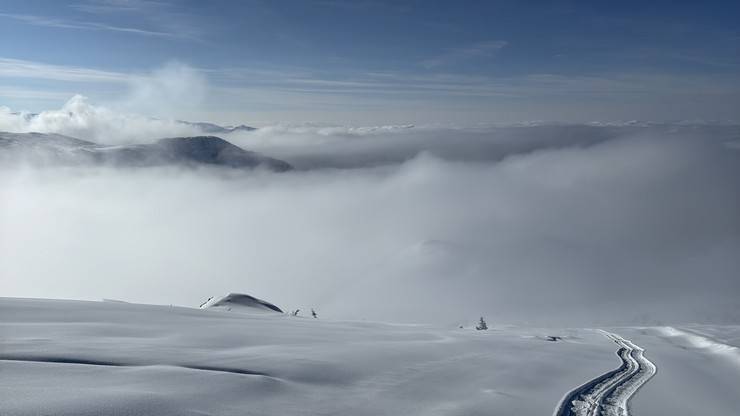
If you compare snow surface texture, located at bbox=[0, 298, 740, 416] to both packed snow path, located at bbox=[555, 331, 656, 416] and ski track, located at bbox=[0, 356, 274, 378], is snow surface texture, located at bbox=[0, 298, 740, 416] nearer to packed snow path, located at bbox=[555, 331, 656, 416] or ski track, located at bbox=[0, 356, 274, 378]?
ski track, located at bbox=[0, 356, 274, 378]

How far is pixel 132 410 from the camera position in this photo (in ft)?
28.2

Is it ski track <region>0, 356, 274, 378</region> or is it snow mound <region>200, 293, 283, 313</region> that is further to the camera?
snow mound <region>200, 293, 283, 313</region>

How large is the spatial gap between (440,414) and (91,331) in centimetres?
996

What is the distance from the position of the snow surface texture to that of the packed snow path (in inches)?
6.3

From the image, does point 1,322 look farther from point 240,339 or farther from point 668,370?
point 668,370

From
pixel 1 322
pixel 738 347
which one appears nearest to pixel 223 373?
pixel 1 322

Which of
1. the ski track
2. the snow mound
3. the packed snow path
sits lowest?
the packed snow path

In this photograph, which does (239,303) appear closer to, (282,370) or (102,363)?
(282,370)

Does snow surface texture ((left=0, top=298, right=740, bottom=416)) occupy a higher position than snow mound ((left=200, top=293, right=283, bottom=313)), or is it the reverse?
snow mound ((left=200, top=293, right=283, bottom=313))

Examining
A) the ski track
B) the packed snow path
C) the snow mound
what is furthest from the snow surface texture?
the snow mound

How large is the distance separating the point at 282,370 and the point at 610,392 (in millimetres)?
6996

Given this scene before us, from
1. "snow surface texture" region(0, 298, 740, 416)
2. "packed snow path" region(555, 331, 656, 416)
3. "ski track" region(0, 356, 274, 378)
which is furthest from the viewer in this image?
"ski track" region(0, 356, 274, 378)

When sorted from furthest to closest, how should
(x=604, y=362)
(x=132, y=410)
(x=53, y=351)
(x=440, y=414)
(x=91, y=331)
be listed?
(x=604, y=362)
(x=91, y=331)
(x=53, y=351)
(x=440, y=414)
(x=132, y=410)

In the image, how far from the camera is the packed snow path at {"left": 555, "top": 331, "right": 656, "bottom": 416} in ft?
37.2
